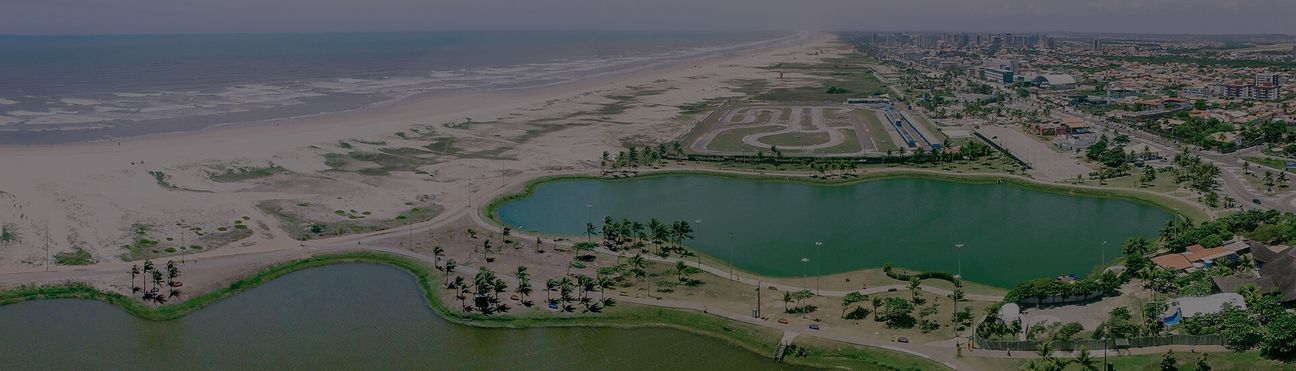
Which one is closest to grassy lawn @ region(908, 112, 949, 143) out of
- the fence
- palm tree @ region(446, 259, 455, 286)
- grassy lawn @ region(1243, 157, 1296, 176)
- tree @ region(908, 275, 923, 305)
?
grassy lawn @ region(1243, 157, 1296, 176)

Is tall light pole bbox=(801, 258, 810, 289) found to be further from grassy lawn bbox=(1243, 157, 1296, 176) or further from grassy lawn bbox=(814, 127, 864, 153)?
grassy lawn bbox=(1243, 157, 1296, 176)

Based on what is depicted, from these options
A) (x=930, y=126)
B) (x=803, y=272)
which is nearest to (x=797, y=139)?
(x=930, y=126)

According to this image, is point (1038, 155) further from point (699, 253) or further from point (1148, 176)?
point (699, 253)

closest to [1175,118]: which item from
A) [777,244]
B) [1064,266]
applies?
[1064,266]

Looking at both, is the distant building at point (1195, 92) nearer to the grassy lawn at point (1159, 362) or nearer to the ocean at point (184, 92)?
the ocean at point (184, 92)

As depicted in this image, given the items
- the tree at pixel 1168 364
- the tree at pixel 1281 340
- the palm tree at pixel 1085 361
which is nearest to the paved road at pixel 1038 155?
the tree at pixel 1281 340

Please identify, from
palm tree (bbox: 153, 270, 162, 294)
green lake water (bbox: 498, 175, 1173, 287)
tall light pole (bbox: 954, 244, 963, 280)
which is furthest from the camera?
green lake water (bbox: 498, 175, 1173, 287)

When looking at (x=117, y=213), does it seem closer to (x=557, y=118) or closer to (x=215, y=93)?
(x=557, y=118)
